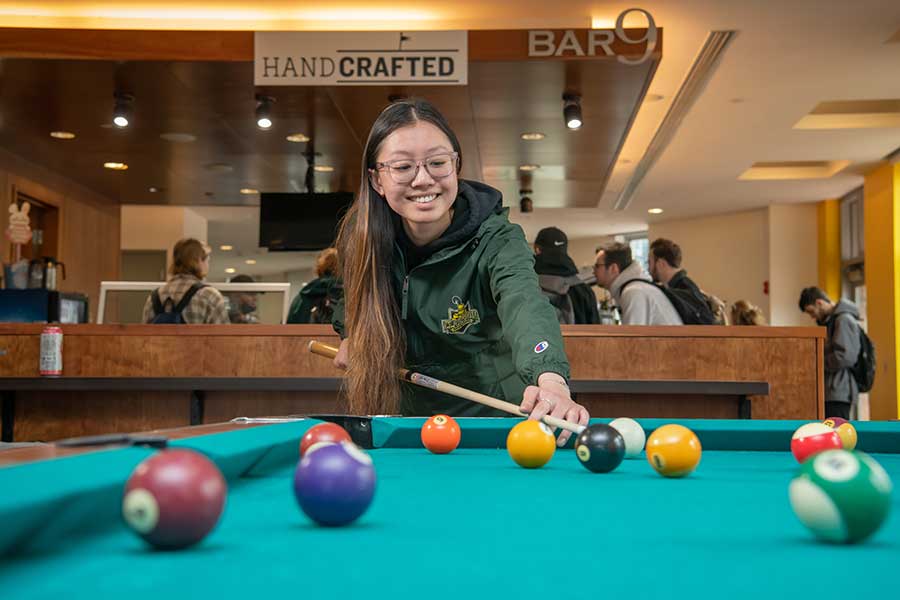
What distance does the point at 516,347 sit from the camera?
7.66 ft

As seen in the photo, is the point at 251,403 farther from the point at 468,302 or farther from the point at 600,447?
the point at 600,447

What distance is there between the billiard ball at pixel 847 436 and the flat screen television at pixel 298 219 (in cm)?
636

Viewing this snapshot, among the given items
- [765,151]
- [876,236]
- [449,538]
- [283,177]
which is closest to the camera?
[449,538]

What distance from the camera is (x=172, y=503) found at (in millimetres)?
944

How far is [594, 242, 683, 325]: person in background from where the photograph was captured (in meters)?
5.59

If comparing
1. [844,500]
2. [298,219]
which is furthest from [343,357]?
[298,219]

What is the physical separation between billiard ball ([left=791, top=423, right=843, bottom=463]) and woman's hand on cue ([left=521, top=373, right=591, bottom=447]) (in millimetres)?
439

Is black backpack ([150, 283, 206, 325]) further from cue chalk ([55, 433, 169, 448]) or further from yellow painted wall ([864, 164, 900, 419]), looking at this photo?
yellow painted wall ([864, 164, 900, 419])

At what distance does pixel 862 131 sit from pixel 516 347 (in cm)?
860

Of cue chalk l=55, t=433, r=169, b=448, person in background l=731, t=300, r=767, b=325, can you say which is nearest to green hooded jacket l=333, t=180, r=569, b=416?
cue chalk l=55, t=433, r=169, b=448

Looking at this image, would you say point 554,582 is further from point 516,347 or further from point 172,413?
point 172,413

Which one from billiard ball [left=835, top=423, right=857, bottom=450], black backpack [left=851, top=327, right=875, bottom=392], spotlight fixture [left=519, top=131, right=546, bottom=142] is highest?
spotlight fixture [left=519, top=131, right=546, bottom=142]

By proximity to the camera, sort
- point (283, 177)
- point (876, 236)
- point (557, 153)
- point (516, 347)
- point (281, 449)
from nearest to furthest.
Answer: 1. point (281, 449)
2. point (516, 347)
3. point (557, 153)
4. point (283, 177)
5. point (876, 236)

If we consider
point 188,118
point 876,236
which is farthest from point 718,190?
point 188,118
